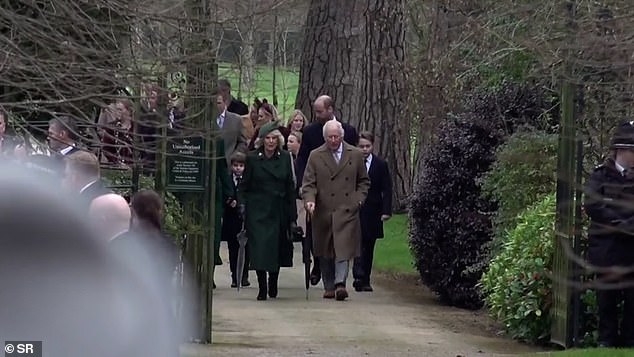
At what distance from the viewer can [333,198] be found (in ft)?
50.9

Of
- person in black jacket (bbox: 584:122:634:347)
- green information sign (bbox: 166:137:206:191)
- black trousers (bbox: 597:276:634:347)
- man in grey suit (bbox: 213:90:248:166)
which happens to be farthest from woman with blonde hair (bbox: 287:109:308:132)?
black trousers (bbox: 597:276:634:347)

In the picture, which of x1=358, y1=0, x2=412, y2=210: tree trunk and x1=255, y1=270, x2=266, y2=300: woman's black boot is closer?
x1=255, y1=270, x2=266, y2=300: woman's black boot

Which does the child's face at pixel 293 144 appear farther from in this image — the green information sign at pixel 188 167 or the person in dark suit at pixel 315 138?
the green information sign at pixel 188 167

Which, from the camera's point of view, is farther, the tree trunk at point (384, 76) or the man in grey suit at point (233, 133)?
the tree trunk at point (384, 76)

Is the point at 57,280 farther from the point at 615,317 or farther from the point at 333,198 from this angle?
the point at 333,198

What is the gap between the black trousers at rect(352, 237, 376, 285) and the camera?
637 inches

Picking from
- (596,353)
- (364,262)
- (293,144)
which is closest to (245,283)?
(364,262)

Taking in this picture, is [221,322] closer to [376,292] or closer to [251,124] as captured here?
[376,292]

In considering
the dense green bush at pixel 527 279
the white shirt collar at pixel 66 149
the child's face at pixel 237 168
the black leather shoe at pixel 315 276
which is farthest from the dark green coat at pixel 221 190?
the white shirt collar at pixel 66 149

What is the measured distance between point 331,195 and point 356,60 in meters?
7.43

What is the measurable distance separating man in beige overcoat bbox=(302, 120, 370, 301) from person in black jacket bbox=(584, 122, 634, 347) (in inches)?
157

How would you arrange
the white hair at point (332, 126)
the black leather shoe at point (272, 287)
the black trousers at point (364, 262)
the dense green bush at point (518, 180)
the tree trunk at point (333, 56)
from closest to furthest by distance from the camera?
1. the dense green bush at point (518, 180)
2. the black leather shoe at point (272, 287)
3. the white hair at point (332, 126)
4. the black trousers at point (364, 262)
5. the tree trunk at point (333, 56)

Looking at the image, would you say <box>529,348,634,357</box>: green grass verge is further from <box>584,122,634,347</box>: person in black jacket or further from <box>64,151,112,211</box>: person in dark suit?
<box>64,151,112,211</box>: person in dark suit

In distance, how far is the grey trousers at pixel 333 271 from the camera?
15.4 meters
